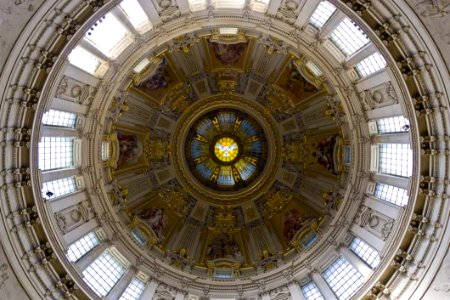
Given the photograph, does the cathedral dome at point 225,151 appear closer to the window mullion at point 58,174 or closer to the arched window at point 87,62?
the window mullion at point 58,174

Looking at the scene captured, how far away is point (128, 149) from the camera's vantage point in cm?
3575

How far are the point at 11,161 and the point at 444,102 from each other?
19689 mm

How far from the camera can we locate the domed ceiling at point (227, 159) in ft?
109

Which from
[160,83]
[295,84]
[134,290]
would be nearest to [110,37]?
[160,83]

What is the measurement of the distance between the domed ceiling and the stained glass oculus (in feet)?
0.32

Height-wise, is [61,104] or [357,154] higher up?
[61,104]

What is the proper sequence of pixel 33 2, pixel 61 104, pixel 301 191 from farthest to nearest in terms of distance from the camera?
pixel 301 191
pixel 61 104
pixel 33 2

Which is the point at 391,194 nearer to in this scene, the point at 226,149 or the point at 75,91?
the point at 75,91

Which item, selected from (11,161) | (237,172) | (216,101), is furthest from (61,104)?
(237,172)

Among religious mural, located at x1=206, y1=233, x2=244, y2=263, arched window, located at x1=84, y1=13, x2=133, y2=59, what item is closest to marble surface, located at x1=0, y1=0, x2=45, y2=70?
arched window, located at x1=84, y1=13, x2=133, y2=59

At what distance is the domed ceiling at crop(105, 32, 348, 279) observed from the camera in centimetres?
3328

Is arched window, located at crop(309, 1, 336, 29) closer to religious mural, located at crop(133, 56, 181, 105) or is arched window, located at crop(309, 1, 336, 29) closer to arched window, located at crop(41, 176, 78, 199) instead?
religious mural, located at crop(133, 56, 181, 105)

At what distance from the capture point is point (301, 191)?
38.0m

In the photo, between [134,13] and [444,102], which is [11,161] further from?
[444,102]
